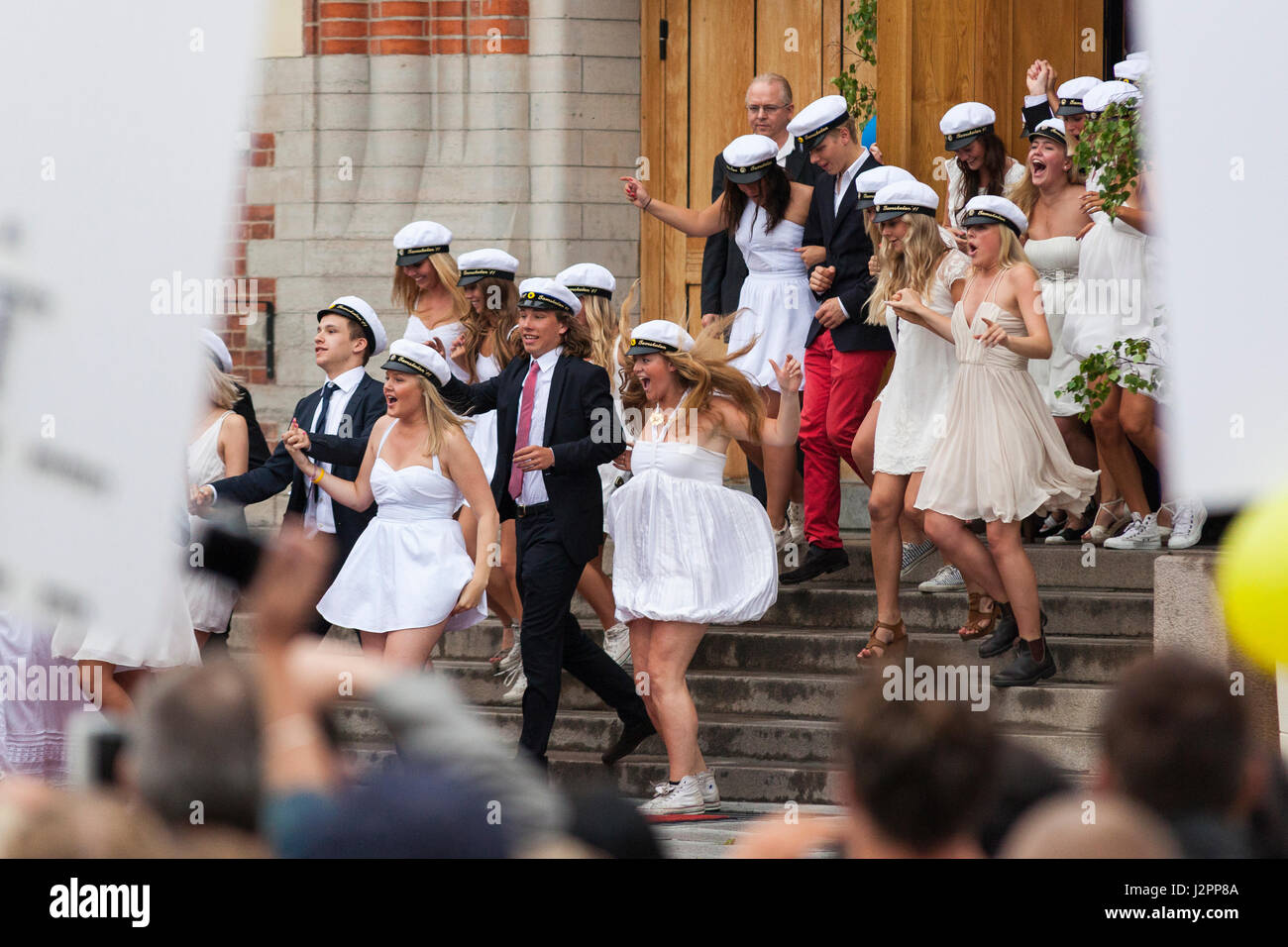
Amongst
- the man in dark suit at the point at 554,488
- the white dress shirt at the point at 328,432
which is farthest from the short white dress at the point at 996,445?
the white dress shirt at the point at 328,432

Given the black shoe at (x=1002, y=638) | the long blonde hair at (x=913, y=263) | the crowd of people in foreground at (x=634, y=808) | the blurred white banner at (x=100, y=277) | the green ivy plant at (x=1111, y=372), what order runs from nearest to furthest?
the crowd of people in foreground at (x=634, y=808)
the blurred white banner at (x=100, y=277)
the green ivy plant at (x=1111, y=372)
the black shoe at (x=1002, y=638)
the long blonde hair at (x=913, y=263)

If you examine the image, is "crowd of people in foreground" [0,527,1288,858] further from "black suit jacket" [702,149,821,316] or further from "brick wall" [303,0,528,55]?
"brick wall" [303,0,528,55]

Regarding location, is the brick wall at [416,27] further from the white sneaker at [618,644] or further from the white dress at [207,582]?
the white sneaker at [618,644]

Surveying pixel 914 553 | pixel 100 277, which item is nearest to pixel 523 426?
pixel 914 553

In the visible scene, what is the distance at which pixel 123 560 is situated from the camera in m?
3.96

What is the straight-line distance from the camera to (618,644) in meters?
8.09

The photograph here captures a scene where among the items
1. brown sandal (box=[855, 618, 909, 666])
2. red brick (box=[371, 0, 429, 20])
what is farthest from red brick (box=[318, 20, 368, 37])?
brown sandal (box=[855, 618, 909, 666])

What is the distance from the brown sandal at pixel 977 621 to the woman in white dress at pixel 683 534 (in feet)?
2.71

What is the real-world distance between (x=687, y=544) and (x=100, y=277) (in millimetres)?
3350

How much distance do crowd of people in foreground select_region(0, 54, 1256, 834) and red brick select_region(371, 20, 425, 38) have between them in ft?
8.93

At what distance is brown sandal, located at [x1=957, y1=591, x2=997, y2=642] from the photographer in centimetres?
739

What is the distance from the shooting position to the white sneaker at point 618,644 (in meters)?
8.04

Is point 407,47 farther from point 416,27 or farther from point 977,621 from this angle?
point 977,621
